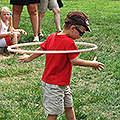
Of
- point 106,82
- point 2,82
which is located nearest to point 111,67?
point 106,82

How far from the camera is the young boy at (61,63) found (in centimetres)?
269

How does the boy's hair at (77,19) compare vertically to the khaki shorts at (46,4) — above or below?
above

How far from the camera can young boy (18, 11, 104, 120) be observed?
269cm

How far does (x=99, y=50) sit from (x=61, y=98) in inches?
145

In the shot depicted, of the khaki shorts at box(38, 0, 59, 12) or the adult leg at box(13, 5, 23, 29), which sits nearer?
the adult leg at box(13, 5, 23, 29)

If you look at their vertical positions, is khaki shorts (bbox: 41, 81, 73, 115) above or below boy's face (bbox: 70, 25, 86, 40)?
below

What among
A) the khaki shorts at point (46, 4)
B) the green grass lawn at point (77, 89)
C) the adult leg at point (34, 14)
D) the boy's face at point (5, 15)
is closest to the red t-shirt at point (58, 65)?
the green grass lawn at point (77, 89)

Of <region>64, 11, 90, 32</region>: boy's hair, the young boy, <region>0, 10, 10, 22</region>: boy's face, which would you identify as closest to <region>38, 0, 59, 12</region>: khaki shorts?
<region>0, 10, 10, 22</region>: boy's face

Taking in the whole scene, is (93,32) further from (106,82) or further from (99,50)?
(106,82)

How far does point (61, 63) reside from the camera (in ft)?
9.04

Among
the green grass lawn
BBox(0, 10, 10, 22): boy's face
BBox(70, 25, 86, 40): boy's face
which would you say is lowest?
the green grass lawn

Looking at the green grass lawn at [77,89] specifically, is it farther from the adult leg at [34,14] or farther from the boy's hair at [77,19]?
the boy's hair at [77,19]

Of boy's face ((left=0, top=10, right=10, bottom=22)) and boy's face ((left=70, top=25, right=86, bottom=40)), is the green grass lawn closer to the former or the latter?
boy's face ((left=0, top=10, right=10, bottom=22))

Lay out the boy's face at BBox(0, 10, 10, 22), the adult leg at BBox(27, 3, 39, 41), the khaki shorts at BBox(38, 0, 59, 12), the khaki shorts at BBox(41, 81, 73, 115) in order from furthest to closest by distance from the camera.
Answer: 1. the khaki shorts at BBox(38, 0, 59, 12)
2. the adult leg at BBox(27, 3, 39, 41)
3. the boy's face at BBox(0, 10, 10, 22)
4. the khaki shorts at BBox(41, 81, 73, 115)
